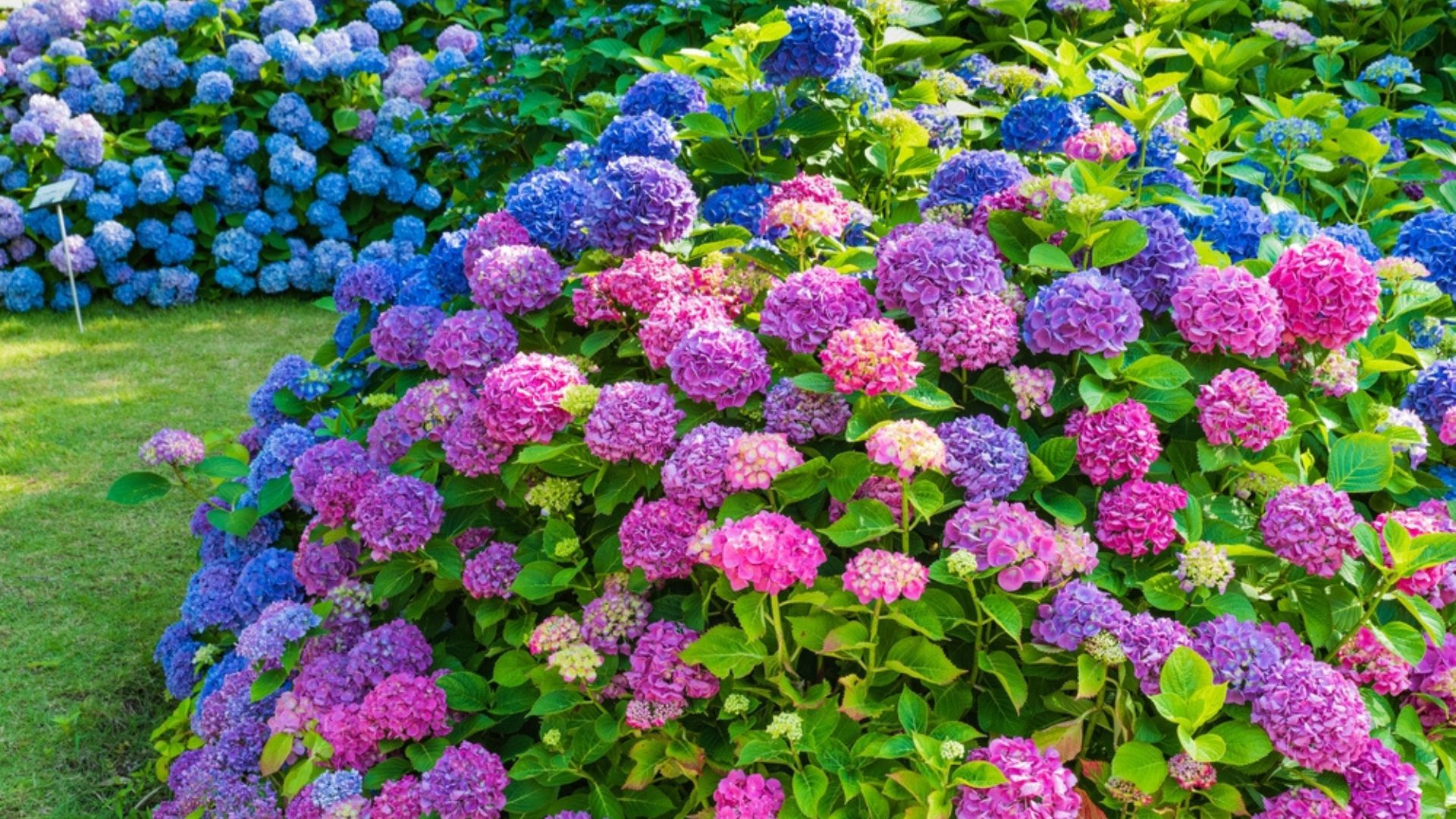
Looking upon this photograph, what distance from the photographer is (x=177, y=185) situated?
6316mm

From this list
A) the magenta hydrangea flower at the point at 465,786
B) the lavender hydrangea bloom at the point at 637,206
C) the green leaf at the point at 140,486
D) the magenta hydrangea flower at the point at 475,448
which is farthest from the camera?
the green leaf at the point at 140,486

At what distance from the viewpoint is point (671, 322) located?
6.68ft

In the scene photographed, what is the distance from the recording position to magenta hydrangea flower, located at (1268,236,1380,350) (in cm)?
190

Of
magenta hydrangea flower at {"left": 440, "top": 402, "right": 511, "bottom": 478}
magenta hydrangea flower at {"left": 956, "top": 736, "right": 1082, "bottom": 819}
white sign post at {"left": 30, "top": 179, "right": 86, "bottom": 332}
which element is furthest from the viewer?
white sign post at {"left": 30, "top": 179, "right": 86, "bottom": 332}

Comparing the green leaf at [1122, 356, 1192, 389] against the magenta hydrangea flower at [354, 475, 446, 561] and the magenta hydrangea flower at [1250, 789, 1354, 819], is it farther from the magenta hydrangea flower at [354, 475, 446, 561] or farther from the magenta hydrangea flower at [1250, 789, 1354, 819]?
the magenta hydrangea flower at [354, 475, 446, 561]

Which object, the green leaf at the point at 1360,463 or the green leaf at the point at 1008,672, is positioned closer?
the green leaf at the point at 1008,672

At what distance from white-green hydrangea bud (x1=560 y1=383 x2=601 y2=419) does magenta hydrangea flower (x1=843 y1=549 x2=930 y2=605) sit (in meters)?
0.52

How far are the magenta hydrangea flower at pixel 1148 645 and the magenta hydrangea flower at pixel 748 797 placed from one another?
20.6 inches

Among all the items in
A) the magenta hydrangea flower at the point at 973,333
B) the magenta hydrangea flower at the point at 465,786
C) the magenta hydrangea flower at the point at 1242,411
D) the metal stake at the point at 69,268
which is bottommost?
the metal stake at the point at 69,268

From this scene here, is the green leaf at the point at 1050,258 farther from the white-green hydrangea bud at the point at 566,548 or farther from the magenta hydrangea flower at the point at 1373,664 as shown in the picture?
the white-green hydrangea bud at the point at 566,548

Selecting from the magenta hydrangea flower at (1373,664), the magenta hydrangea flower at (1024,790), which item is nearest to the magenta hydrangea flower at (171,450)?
the magenta hydrangea flower at (1024,790)

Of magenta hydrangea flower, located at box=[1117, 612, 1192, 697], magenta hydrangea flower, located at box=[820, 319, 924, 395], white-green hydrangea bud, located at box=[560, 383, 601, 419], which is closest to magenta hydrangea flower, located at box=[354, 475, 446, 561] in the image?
white-green hydrangea bud, located at box=[560, 383, 601, 419]

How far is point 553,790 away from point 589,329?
0.86 metres

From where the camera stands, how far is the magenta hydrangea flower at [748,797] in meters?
1.78
